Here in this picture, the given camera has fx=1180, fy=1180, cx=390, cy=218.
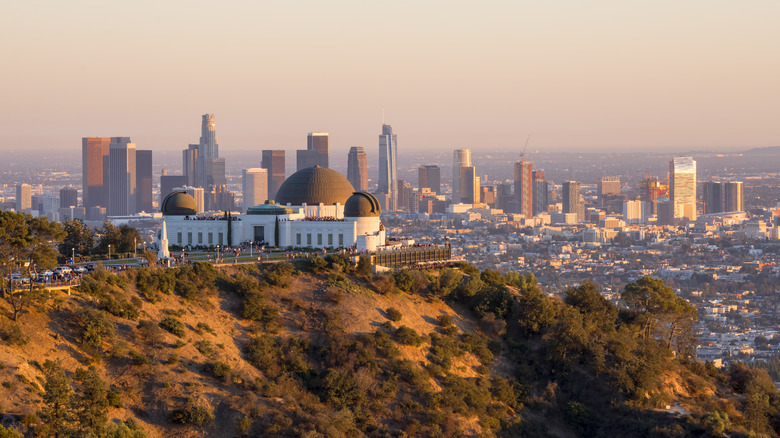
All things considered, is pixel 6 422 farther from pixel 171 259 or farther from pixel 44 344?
pixel 171 259

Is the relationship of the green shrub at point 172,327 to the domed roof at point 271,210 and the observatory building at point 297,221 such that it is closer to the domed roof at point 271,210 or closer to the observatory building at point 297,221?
the observatory building at point 297,221

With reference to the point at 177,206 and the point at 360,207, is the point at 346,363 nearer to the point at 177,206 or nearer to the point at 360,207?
the point at 360,207

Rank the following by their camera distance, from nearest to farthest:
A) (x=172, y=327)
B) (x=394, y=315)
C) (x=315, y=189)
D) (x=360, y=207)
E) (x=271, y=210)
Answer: (x=172, y=327) < (x=394, y=315) < (x=360, y=207) < (x=271, y=210) < (x=315, y=189)

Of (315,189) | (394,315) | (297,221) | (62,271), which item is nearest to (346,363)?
(394,315)

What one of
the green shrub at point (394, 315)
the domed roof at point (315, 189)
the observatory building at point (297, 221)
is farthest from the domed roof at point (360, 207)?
the green shrub at point (394, 315)

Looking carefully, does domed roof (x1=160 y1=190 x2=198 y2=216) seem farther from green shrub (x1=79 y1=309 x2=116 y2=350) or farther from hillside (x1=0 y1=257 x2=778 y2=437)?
green shrub (x1=79 y1=309 x2=116 y2=350)

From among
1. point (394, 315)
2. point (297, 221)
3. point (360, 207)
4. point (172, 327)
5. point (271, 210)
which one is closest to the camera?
point (172, 327)

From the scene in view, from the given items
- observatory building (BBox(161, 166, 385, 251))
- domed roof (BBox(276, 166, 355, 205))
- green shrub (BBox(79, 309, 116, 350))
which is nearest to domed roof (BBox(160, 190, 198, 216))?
observatory building (BBox(161, 166, 385, 251))
